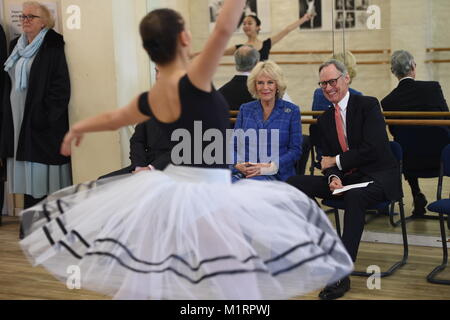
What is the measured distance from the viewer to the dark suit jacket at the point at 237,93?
5648 millimetres

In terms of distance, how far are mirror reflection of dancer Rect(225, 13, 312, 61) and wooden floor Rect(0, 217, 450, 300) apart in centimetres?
179

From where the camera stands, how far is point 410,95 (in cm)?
551

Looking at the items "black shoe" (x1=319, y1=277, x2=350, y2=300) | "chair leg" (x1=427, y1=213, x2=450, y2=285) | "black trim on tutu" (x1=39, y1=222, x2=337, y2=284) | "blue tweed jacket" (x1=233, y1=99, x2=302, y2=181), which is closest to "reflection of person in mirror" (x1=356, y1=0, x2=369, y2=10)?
"blue tweed jacket" (x1=233, y1=99, x2=302, y2=181)

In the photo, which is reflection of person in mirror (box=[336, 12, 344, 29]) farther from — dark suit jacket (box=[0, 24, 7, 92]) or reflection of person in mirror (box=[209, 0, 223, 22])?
dark suit jacket (box=[0, 24, 7, 92])

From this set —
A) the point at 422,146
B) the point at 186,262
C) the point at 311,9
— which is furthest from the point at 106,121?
the point at 311,9

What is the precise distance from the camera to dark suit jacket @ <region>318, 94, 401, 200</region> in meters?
4.68

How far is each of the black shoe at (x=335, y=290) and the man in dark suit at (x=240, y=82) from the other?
1.73m

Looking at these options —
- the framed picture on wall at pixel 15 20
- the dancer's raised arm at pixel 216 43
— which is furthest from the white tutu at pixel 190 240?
the framed picture on wall at pixel 15 20

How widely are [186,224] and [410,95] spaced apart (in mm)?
3106

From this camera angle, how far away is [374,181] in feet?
15.3

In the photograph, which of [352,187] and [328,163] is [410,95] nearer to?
[328,163]

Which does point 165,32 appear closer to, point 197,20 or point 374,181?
point 374,181

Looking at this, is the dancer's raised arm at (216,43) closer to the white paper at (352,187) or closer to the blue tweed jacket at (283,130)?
the white paper at (352,187)
